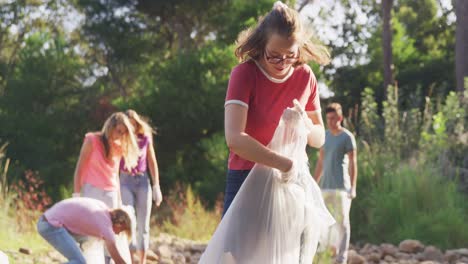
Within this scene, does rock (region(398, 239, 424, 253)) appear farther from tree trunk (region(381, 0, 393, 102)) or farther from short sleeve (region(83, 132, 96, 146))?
tree trunk (region(381, 0, 393, 102))

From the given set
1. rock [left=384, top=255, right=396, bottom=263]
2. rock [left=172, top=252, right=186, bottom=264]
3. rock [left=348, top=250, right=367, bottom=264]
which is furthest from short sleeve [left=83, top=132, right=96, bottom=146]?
rock [left=384, top=255, right=396, bottom=263]

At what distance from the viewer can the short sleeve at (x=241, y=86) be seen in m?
3.17

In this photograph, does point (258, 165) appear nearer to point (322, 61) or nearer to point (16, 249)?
point (322, 61)

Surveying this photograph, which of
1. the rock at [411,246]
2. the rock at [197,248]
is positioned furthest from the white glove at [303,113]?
the rock at [197,248]

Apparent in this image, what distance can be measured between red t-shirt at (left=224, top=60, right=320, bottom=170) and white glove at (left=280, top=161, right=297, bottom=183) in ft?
0.48

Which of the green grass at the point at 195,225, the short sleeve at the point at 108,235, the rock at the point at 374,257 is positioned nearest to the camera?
the short sleeve at the point at 108,235

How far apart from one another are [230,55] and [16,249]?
857 centimetres

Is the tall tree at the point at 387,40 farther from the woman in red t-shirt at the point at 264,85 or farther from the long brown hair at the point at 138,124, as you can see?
the woman in red t-shirt at the point at 264,85

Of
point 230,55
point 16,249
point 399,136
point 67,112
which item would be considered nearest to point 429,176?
point 399,136

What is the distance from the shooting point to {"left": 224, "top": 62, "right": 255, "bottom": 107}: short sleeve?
10.4ft

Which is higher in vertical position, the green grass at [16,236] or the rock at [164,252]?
the green grass at [16,236]

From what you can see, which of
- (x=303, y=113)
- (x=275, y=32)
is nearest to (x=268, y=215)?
(x=303, y=113)

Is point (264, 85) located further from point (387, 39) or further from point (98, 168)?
point (387, 39)

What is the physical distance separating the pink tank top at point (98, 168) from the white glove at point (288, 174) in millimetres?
3655
